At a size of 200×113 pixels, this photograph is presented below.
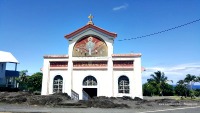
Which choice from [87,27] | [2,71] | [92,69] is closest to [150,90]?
[92,69]

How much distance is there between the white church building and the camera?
31.4 metres

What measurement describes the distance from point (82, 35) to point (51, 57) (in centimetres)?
589

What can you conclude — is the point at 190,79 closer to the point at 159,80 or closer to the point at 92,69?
the point at 159,80

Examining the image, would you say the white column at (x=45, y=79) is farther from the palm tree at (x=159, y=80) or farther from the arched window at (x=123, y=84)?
the palm tree at (x=159, y=80)

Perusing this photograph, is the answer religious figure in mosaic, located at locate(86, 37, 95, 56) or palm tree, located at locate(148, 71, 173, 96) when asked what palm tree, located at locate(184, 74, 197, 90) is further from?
religious figure in mosaic, located at locate(86, 37, 95, 56)

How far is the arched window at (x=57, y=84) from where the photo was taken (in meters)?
33.0

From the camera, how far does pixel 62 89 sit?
32719 mm

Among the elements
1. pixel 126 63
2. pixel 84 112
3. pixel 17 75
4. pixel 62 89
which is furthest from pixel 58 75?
pixel 17 75

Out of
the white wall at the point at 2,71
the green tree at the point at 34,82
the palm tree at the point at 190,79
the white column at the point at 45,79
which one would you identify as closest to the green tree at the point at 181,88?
the palm tree at the point at 190,79

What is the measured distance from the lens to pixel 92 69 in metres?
32.4

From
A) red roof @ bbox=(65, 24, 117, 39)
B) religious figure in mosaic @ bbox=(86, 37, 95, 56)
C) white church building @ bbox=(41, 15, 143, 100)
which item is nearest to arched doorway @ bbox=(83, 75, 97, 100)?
white church building @ bbox=(41, 15, 143, 100)

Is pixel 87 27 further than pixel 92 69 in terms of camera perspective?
Yes

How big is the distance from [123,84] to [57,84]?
392 inches

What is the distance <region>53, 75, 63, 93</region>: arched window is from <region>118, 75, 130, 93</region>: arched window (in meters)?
8.87
